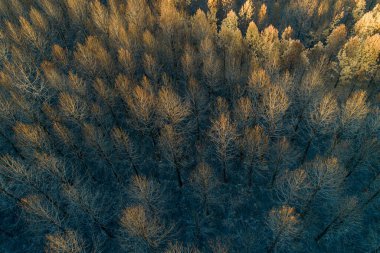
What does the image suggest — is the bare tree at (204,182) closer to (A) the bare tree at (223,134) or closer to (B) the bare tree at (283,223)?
(A) the bare tree at (223,134)

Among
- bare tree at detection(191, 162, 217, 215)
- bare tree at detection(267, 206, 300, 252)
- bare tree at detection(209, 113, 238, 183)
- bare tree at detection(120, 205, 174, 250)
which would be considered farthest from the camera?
bare tree at detection(209, 113, 238, 183)

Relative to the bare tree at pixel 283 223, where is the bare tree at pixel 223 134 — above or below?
above

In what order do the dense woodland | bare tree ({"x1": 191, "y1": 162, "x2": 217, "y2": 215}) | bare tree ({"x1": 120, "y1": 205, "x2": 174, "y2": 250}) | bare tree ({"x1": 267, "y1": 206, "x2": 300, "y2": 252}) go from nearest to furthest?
bare tree ({"x1": 120, "y1": 205, "x2": 174, "y2": 250}) → bare tree ({"x1": 267, "y1": 206, "x2": 300, "y2": 252}) → the dense woodland → bare tree ({"x1": 191, "y1": 162, "x2": 217, "y2": 215})

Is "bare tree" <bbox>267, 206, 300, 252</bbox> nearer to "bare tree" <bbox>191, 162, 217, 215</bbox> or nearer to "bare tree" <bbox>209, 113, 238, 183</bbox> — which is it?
"bare tree" <bbox>191, 162, 217, 215</bbox>

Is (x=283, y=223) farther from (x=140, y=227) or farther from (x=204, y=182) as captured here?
(x=140, y=227)

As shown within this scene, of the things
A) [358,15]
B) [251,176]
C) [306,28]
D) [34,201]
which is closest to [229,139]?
[251,176]

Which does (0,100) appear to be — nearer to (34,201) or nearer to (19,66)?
(19,66)

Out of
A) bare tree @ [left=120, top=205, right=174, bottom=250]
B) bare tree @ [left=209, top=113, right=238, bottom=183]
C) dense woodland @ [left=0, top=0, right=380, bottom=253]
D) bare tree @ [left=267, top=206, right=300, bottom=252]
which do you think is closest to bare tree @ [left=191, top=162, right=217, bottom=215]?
dense woodland @ [left=0, top=0, right=380, bottom=253]

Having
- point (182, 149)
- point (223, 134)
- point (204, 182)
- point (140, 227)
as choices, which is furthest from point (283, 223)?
point (182, 149)

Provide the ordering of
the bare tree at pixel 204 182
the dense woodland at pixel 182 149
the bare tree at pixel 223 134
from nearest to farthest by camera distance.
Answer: the dense woodland at pixel 182 149, the bare tree at pixel 204 182, the bare tree at pixel 223 134

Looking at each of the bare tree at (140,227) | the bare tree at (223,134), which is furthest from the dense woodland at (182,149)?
the bare tree at (223,134)
